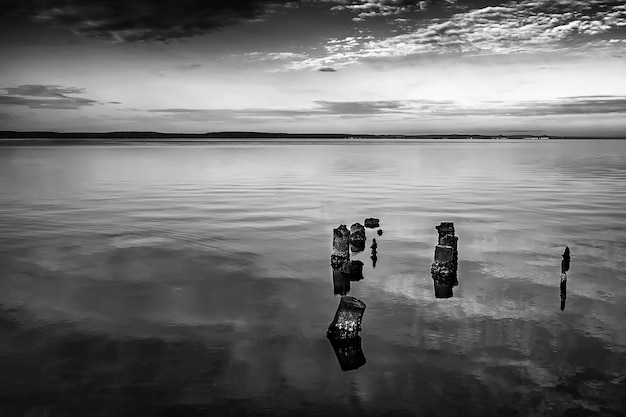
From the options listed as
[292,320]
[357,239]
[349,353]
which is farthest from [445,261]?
[349,353]

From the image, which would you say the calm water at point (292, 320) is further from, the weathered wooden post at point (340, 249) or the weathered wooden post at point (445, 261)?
the weathered wooden post at point (340, 249)

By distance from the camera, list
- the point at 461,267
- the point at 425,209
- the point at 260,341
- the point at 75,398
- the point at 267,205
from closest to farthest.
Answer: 1. the point at 75,398
2. the point at 260,341
3. the point at 461,267
4. the point at 425,209
5. the point at 267,205

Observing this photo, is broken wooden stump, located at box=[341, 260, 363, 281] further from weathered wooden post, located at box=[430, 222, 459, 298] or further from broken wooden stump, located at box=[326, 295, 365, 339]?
broken wooden stump, located at box=[326, 295, 365, 339]

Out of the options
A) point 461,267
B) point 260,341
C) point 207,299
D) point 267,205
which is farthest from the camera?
point 267,205

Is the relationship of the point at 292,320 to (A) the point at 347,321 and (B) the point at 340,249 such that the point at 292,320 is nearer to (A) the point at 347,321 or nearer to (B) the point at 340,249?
(A) the point at 347,321

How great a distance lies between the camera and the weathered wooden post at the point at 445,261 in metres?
19.3

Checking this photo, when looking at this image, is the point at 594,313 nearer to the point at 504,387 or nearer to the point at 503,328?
the point at 503,328

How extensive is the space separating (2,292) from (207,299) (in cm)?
746

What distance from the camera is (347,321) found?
1411 centimetres

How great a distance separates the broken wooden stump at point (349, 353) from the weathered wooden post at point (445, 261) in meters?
6.36

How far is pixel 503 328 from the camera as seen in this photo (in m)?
15.0

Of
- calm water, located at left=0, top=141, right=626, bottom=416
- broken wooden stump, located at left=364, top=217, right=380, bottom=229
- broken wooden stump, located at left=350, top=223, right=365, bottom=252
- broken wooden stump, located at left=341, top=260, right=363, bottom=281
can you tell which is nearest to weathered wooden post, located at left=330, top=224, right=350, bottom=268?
broken wooden stump, located at left=341, top=260, right=363, bottom=281

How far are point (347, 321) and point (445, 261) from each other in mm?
7335

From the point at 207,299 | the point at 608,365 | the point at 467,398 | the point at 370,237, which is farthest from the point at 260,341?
the point at 370,237
